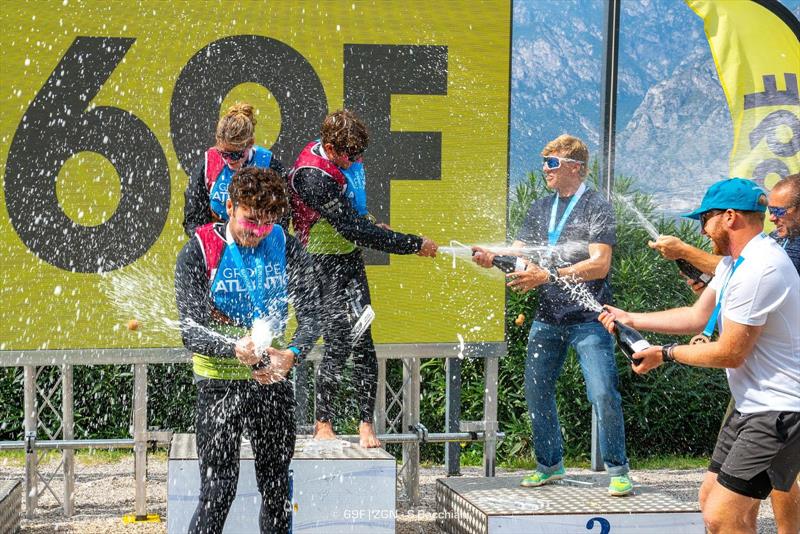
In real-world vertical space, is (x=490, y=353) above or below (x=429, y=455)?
above

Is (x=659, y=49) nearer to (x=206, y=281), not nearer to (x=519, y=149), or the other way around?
(x=519, y=149)

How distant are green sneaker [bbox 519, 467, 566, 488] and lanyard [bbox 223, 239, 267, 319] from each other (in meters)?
2.18

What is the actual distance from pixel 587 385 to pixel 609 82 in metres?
2.12

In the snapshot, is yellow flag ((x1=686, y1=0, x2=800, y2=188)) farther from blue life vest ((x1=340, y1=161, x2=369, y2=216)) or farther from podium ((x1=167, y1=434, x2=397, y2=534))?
podium ((x1=167, y1=434, x2=397, y2=534))

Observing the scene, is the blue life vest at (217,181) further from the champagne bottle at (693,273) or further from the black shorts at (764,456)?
Answer: the black shorts at (764,456)

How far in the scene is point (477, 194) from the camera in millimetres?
6680

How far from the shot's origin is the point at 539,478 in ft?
19.8

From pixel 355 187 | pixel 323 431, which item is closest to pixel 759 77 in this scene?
pixel 355 187

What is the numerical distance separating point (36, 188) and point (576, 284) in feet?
9.93

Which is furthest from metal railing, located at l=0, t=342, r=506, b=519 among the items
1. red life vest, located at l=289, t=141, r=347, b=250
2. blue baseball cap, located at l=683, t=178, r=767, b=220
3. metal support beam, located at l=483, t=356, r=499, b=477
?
blue baseball cap, located at l=683, t=178, r=767, b=220

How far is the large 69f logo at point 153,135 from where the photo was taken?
20.8 ft

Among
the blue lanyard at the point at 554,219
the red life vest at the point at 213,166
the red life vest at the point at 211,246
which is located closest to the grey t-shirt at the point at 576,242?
the blue lanyard at the point at 554,219

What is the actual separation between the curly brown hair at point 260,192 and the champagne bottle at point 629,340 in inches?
58.1

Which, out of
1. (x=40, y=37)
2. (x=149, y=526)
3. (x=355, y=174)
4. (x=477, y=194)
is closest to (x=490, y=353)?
(x=477, y=194)
